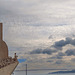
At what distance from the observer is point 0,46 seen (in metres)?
22.4

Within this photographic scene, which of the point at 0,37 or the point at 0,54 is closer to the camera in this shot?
the point at 0,54

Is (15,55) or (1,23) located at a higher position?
(1,23)

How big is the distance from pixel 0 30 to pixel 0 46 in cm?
239

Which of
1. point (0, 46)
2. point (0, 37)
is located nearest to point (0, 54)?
point (0, 46)

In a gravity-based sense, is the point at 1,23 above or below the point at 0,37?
above

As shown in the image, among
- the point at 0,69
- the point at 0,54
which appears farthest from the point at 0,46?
the point at 0,69

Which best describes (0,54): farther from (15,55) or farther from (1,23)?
(15,55)

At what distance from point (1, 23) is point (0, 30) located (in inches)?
31.4

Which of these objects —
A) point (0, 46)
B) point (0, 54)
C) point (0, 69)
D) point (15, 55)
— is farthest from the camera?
point (15, 55)

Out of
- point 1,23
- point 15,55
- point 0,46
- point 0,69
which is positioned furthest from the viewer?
point 15,55

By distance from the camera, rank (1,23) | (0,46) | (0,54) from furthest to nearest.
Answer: (1,23)
(0,46)
(0,54)

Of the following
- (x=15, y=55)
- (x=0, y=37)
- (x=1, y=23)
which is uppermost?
(x=1, y=23)

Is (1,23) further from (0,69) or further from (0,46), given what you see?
(0,69)

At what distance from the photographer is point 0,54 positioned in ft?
68.5
